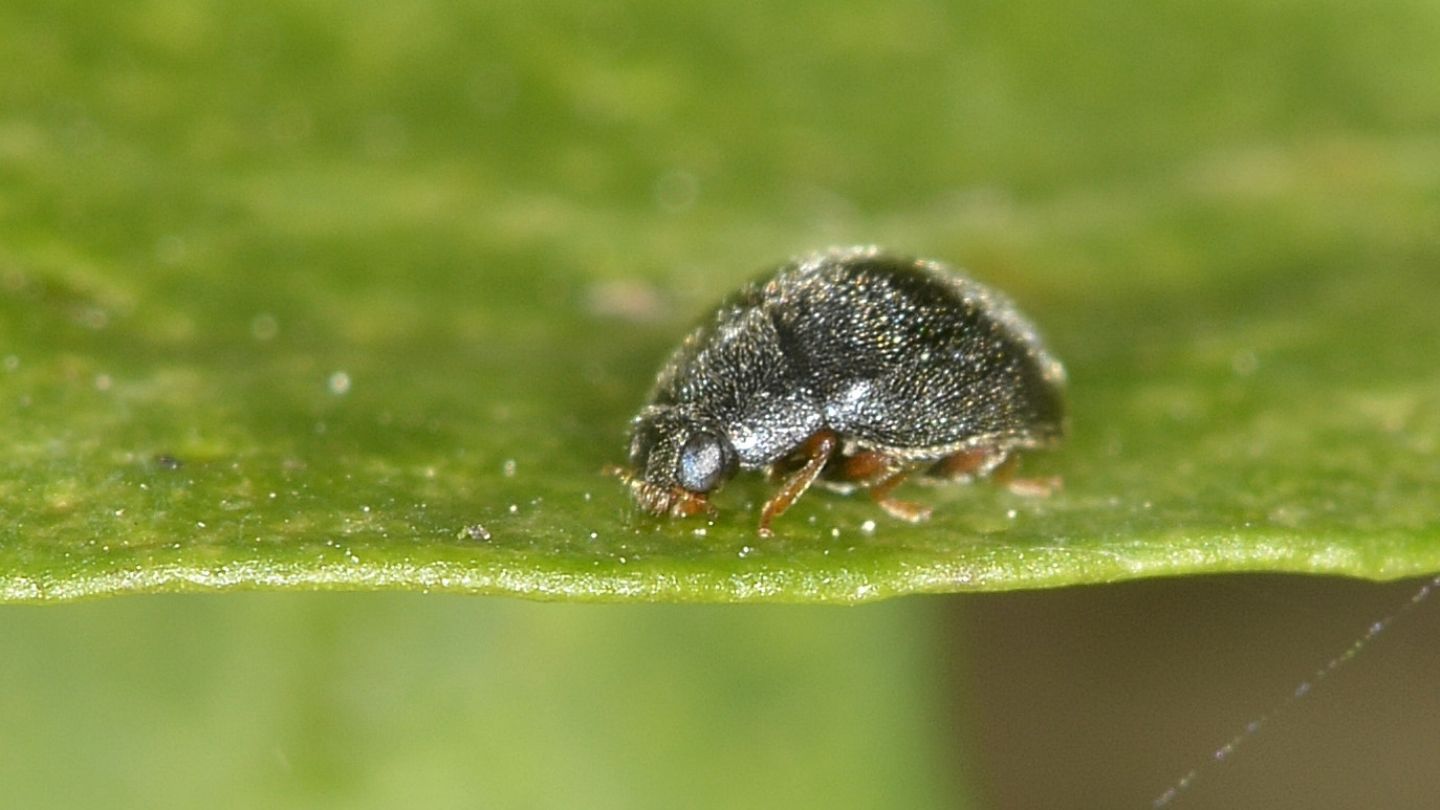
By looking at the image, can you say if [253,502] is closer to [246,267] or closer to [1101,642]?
[246,267]

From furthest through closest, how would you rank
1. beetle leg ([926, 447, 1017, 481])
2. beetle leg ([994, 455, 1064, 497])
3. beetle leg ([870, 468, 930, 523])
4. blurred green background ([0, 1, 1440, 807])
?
1. blurred green background ([0, 1, 1440, 807])
2. beetle leg ([926, 447, 1017, 481])
3. beetle leg ([994, 455, 1064, 497])
4. beetle leg ([870, 468, 930, 523])

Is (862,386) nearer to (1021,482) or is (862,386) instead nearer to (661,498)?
(1021,482)

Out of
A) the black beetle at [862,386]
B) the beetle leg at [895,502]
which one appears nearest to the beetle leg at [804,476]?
the black beetle at [862,386]

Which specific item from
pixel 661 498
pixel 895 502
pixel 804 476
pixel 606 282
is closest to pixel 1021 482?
pixel 895 502

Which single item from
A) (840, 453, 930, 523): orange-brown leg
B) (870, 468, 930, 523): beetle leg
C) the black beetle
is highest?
the black beetle

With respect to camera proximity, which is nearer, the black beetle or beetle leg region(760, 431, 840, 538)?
Result: beetle leg region(760, 431, 840, 538)

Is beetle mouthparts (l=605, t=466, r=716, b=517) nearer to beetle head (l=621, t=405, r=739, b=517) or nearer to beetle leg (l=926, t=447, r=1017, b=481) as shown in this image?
beetle head (l=621, t=405, r=739, b=517)

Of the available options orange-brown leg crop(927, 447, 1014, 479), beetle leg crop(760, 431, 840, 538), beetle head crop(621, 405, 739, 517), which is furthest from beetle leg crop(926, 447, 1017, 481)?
beetle head crop(621, 405, 739, 517)

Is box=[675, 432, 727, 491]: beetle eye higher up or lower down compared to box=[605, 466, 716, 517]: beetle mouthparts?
higher up
